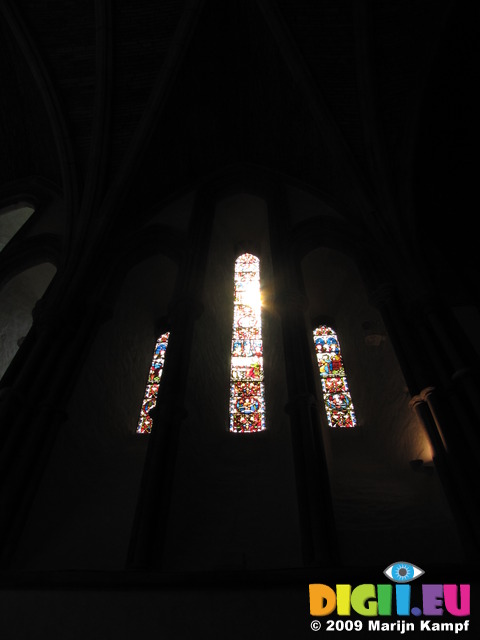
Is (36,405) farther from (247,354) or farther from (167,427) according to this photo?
(247,354)

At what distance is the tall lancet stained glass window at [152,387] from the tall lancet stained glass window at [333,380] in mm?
2116

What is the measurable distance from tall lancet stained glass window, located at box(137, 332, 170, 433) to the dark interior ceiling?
7.57 ft

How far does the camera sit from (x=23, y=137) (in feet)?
29.8

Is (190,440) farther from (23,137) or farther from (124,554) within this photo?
(23,137)

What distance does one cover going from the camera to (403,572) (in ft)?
9.55

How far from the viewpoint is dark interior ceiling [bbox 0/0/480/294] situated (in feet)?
23.6

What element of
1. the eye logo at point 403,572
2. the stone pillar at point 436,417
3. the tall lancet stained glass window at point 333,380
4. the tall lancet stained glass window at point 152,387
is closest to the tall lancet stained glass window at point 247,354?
the tall lancet stained glass window at point 333,380

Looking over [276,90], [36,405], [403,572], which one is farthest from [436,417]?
[276,90]

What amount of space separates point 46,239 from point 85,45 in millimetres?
3410

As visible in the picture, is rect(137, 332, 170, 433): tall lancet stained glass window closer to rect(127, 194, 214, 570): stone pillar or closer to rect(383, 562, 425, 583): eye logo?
rect(127, 194, 214, 570): stone pillar

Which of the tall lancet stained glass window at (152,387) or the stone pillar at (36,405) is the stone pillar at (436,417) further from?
the stone pillar at (36,405)

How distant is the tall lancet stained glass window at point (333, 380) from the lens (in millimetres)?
5625

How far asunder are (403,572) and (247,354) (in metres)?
3.73

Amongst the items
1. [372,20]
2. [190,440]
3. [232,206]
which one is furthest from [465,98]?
[190,440]
